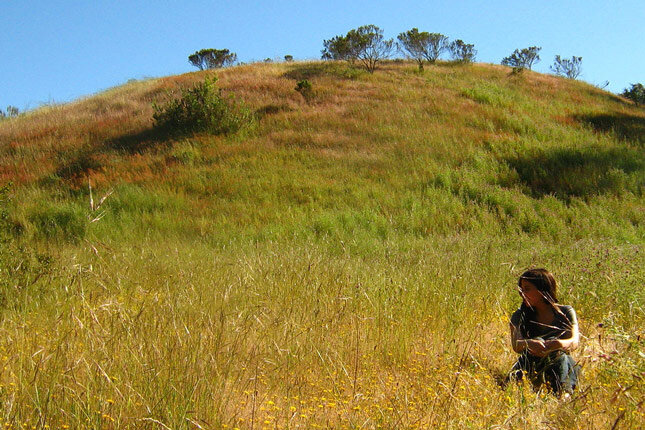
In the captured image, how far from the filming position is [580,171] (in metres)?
15.3

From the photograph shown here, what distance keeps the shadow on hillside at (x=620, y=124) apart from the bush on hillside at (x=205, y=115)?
1345 cm

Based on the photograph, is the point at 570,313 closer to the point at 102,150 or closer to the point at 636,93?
the point at 102,150

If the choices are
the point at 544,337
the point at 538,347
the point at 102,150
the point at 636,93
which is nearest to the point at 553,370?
the point at 538,347

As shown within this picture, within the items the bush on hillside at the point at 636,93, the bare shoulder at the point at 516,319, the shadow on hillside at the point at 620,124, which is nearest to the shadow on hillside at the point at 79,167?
the bare shoulder at the point at 516,319

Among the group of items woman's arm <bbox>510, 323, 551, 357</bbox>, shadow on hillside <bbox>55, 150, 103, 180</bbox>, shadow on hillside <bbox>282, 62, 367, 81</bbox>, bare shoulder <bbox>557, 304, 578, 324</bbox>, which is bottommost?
woman's arm <bbox>510, 323, 551, 357</bbox>

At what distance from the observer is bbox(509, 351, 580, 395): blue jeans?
3.70 m

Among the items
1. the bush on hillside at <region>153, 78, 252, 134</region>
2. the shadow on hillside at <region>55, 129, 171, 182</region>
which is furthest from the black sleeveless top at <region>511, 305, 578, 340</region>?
the bush on hillside at <region>153, 78, 252, 134</region>

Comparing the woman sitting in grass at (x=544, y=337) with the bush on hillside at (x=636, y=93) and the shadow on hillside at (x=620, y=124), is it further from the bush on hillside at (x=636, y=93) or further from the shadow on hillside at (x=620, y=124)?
the bush on hillside at (x=636, y=93)

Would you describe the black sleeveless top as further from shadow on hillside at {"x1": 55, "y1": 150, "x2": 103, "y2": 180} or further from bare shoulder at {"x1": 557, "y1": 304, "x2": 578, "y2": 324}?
shadow on hillside at {"x1": 55, "y1": 150, "x2": 103, "y2": 180}

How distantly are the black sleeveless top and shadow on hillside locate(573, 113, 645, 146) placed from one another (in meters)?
17.2

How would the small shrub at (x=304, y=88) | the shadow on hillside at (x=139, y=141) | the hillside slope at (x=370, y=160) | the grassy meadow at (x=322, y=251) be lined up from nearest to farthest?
the grassy meadow at (x=322, y=251) → the hillside slope at (x=370, y=160) → the shadow on hillside at (x=139, y=141) → the small shrub at (x=304, y=88)

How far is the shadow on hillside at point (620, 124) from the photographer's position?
63.3ft

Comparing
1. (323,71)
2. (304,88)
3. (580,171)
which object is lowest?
(580,171)

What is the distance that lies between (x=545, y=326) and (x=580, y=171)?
13.0m
